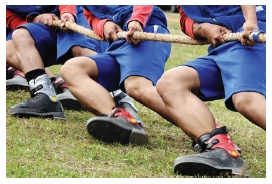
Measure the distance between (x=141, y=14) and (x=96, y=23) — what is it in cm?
42

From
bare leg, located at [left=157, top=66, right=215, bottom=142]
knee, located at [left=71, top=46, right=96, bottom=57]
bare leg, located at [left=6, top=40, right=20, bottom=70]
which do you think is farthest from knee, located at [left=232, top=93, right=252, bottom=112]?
bare leg, located at [left=6, top=40, right=20, bottom=70]

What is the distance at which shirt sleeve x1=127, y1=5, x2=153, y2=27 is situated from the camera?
12.2ft

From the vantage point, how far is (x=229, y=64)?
119 inches

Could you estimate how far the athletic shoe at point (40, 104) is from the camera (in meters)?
3.90

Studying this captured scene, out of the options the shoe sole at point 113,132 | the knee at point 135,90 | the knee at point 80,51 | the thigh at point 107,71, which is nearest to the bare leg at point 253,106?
the shoe sole at point 113,132

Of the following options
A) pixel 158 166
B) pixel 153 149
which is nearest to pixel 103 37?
pixel 153 149

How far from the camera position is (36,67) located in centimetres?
418

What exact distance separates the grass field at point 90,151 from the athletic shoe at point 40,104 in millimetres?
71

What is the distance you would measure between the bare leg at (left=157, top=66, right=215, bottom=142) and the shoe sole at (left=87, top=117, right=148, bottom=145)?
1.11 ft

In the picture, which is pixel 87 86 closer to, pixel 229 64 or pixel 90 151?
pixel 90 151

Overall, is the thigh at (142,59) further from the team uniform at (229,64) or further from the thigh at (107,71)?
the team uniform at (229,64)

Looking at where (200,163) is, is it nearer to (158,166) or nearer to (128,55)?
(158,166)

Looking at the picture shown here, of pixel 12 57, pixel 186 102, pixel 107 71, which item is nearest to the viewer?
pixel 186 102

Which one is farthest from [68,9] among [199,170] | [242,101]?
[199,170]
